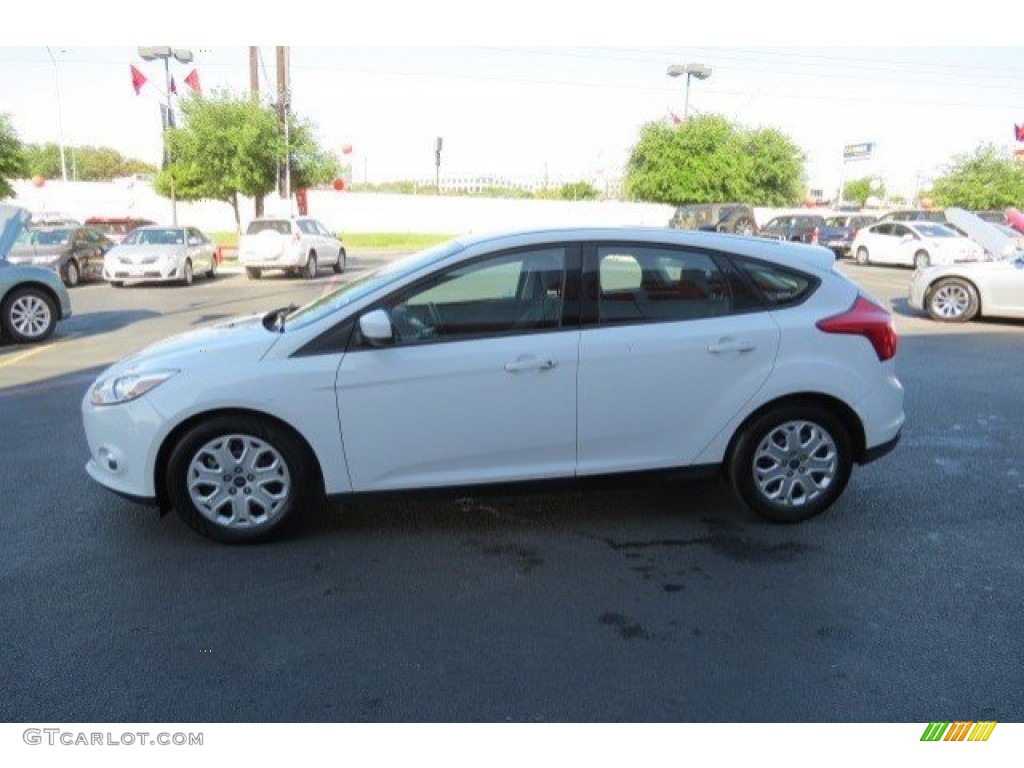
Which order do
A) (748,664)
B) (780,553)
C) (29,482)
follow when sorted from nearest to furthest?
1. (748,664)
2. (780,553)
3. (29,482)

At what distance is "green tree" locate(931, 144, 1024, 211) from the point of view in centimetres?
4528

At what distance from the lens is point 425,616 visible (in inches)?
148

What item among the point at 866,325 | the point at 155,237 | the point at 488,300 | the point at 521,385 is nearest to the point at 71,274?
the point at 155,237

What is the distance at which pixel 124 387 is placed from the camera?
442 cm

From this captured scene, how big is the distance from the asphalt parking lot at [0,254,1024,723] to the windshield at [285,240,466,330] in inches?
44.8

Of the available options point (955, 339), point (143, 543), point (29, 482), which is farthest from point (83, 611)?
point (955, 339)

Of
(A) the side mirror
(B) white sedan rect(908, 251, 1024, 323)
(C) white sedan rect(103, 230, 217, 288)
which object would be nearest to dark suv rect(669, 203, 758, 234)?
(C) white sedan rect(103, 230, 217, 288)

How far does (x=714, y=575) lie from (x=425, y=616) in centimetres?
140

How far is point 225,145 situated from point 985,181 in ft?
126

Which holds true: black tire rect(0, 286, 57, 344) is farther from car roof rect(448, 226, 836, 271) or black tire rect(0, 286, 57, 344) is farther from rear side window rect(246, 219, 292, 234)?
rear side window rect(246, 219, 292, 234)

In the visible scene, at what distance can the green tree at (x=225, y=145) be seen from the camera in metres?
28.4

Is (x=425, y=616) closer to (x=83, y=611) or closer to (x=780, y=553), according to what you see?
(x=83, y=611)

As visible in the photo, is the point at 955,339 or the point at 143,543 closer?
the point at 143,543

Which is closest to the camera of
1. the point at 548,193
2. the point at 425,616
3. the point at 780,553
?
the point at 425,616
